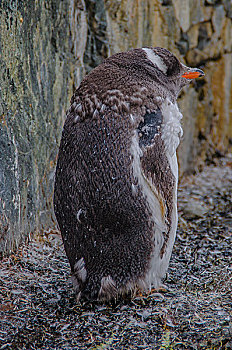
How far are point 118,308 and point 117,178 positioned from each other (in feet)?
1.27

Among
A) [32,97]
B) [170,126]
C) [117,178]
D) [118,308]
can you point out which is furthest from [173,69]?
[118,308]

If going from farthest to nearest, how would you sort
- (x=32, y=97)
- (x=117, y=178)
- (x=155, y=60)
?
(x=32, y=97) → (x=155, y=60) → (x=117, y=178)

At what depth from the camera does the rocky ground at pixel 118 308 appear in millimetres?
1215

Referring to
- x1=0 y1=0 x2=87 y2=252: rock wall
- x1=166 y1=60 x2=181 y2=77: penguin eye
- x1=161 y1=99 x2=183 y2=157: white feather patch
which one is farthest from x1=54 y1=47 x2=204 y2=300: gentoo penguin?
x1=0 y1=0 x2=87 y2=252: rock wall

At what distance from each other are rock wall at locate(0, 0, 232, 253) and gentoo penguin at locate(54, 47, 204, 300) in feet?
1.46

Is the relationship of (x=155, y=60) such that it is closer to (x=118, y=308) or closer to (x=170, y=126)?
(x=170, y=126)

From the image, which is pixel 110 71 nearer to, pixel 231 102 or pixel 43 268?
pixel 43 268

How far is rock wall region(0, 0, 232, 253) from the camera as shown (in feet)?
5.73

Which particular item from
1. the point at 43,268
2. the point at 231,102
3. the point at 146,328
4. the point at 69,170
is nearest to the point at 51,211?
the point at 43,268

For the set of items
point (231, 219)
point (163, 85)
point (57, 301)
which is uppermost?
point (163, 85)

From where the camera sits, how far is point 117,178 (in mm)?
1298

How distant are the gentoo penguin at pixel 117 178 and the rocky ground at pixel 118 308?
0.26ft

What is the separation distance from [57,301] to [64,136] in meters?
0.50

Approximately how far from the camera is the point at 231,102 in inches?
136
